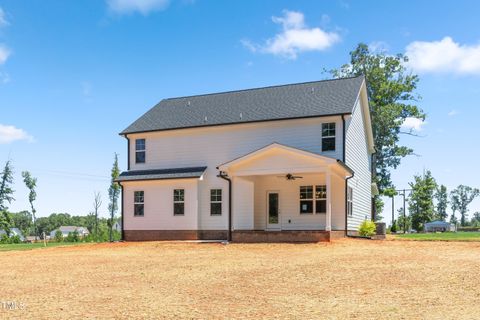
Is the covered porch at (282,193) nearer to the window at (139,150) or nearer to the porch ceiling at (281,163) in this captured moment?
the porch ceiling at (281,163)

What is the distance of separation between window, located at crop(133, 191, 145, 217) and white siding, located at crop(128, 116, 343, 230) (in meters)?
0.50

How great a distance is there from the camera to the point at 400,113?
1654 inches

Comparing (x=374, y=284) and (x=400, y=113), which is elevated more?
(x=400, y=113)

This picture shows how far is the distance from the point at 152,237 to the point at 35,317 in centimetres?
1970

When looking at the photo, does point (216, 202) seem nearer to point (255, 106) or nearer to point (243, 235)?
point (243, 235)

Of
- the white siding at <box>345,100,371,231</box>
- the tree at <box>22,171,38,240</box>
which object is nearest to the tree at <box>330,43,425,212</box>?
the white siding at <box>345,100,371,231</box>

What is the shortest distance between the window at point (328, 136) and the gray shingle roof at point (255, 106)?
69 centimetres

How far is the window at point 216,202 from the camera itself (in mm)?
27422

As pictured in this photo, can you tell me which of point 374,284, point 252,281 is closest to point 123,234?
point 252,281

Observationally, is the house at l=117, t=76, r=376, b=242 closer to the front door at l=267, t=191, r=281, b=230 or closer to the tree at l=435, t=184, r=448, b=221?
the front door at l=267, t=191, r=281, b=230

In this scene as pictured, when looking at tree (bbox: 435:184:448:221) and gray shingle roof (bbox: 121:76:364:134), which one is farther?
tree (bbox: 435:184:448:221)

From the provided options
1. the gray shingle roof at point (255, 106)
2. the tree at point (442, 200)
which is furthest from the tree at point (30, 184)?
the tree at point (442, 200)

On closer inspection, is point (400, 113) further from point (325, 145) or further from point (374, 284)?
point (374, 284)

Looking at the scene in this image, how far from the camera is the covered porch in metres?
23.7
